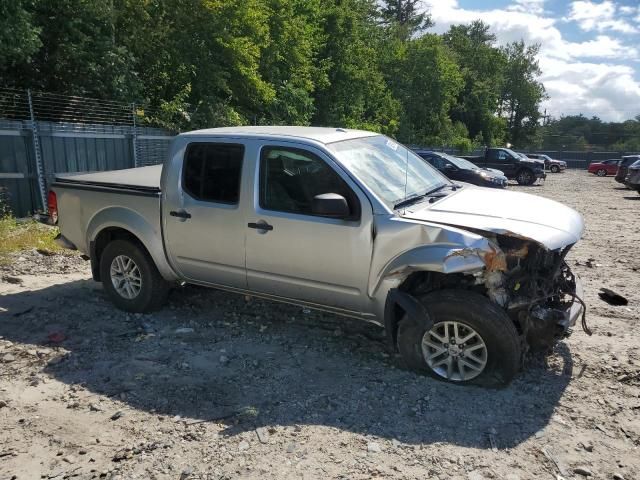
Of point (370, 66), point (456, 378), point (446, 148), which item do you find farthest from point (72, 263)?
point (446, 148)

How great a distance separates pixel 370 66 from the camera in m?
31.4

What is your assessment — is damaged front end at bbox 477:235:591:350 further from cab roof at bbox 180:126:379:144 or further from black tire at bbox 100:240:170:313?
black tire at bbox 100:240:170:313

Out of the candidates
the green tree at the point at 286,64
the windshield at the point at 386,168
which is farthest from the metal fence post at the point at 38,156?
the green tree at the point at 286,64

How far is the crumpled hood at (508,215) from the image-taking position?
3.64 m

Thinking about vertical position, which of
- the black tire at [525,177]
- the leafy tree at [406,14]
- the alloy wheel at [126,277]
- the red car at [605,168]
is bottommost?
the red car at [605,168]

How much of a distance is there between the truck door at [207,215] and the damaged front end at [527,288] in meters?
2.12

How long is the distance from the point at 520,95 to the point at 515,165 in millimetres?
43716

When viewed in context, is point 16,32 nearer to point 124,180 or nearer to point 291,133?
point 124,180

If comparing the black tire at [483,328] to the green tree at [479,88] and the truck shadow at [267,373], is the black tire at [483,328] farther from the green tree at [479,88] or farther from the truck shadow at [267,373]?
the green tree at [479,88]

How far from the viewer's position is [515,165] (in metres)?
25.2

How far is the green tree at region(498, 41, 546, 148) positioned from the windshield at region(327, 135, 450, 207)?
64.1 m

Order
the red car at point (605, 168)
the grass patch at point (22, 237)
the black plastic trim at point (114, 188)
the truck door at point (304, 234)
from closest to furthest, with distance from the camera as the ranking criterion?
1. the truck door at point (304, 234)
2. the black plastic trim at point (114, 188)
3. the grass patch at point (22, 237)
4. the red car at point (605, 168)

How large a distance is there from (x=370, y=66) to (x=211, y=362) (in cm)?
2968

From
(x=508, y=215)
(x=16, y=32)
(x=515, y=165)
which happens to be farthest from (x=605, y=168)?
(x=508, y=215)
